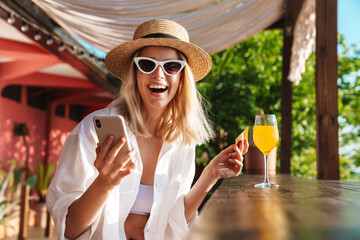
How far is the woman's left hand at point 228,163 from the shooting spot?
5.14 feet

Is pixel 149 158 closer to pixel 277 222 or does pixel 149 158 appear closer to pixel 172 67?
pixel 172 67

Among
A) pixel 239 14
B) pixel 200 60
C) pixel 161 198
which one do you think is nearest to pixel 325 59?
pixel 200 60

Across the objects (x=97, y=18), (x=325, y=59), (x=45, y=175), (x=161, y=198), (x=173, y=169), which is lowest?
(x=45, y=175)

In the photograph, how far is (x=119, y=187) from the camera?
174 centimetres

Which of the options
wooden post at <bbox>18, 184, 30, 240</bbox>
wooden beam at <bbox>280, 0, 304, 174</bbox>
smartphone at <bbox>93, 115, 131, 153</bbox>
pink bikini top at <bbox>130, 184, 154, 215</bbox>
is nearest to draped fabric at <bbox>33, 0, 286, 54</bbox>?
wooden beam at <bbox>280, 0, 304, 174</bbox>

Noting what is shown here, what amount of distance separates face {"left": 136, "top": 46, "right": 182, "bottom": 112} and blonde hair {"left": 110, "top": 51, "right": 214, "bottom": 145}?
57mm

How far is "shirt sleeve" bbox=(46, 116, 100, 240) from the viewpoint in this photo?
1.49 m

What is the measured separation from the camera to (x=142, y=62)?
188 cm

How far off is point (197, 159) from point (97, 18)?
2.78 meters

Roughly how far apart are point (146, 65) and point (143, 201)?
651 mm

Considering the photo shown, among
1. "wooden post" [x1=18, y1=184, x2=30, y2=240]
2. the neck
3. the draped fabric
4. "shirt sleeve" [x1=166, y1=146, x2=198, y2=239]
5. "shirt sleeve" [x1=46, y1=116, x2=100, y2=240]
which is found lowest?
"wooden post" [x1=18, y1=184, x2=30, y2=240]

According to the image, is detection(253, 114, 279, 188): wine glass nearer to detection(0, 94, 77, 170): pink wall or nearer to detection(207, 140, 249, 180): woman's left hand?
detection(207, 140, 249, 180): woman's left hand

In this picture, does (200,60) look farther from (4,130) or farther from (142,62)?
(4,130)

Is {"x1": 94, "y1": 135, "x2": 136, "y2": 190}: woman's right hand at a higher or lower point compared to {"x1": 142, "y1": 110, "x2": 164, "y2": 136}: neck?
lower
